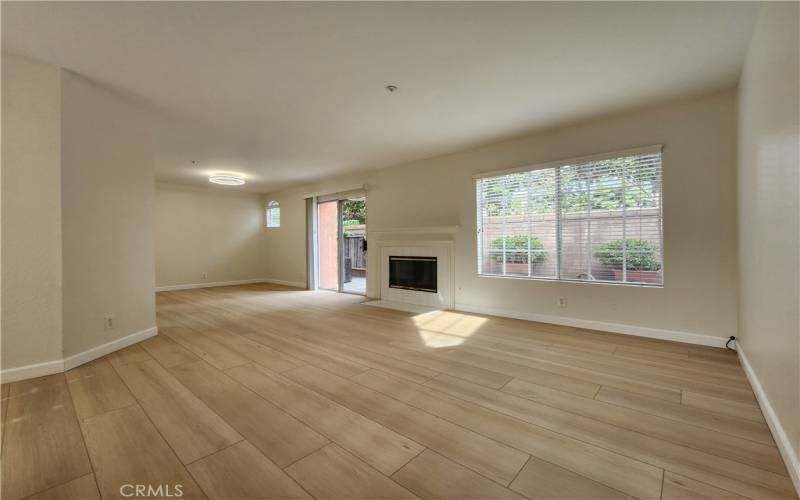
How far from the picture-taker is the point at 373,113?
3348 mm

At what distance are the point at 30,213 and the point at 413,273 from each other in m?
4.24

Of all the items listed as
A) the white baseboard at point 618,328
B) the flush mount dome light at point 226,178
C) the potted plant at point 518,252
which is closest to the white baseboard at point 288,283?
the flush mount dome light at point 226,178

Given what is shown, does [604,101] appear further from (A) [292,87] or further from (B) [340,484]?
(B) [340,484]

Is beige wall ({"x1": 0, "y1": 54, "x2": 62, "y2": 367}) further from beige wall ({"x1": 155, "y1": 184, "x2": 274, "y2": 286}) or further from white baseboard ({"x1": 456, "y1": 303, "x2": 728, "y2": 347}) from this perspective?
beige wall ({"x1": 155, "y1": 184, "x2": 274, "y2": 286})

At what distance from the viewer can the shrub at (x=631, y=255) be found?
331 centimetres

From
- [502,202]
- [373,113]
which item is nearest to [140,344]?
[373,113]

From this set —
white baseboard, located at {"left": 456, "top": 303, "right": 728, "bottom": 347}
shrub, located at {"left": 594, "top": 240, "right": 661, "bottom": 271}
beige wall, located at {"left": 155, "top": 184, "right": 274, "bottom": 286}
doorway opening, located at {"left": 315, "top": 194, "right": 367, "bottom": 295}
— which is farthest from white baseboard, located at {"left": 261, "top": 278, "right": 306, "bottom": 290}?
shrub, located at {"left": 594, "top": 240, "right": 661, "bottom": 271}

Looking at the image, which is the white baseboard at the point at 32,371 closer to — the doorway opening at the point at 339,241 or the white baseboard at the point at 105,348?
the white baseboard at the point at 105,348

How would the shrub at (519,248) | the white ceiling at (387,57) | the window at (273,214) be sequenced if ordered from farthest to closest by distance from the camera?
the window at (273,214), the shrub at (519,248), the white ceiling at (387,57)

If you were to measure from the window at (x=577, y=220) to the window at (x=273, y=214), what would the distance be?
5.55 m

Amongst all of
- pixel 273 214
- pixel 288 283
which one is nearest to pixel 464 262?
pixel 288 283

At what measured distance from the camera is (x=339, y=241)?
6.96 metres

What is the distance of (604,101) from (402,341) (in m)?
3.05

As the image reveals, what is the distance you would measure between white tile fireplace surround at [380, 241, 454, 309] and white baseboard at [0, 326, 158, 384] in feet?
11.1
